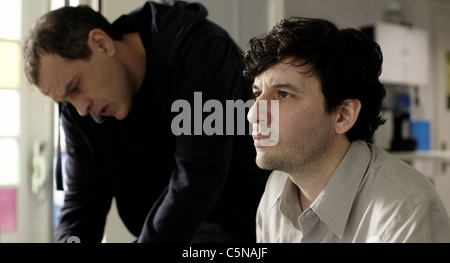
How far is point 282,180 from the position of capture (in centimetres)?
65

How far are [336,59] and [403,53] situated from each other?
118mm

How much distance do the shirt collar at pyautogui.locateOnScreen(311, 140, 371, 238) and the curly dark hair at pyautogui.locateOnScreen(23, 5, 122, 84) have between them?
1.46 feet

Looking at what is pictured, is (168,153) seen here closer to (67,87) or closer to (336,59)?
(67,87)

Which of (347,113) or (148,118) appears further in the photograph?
(148,118)

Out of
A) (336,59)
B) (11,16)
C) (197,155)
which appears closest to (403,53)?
(336,59)

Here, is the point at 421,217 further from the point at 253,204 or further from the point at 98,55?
the point at 98,55

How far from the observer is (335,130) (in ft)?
1.75

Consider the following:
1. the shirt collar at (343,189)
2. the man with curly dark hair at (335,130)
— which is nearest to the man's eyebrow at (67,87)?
the man with curly dark hair at (335,130)

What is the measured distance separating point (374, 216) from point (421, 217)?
0.17 feet

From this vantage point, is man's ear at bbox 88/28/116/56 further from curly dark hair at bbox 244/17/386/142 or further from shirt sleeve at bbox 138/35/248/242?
curly dark hair at bbox 244/17/386/142

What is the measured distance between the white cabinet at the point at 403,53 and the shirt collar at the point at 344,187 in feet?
0.33

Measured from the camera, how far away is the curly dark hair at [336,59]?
506 millimetres

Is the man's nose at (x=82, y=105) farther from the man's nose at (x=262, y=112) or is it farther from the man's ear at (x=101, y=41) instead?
the man's nose at (x=262, y=112)

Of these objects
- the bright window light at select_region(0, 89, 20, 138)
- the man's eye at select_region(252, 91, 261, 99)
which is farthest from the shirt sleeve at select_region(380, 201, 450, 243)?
the bright window light at select_region(0, 89, 20, 138)
